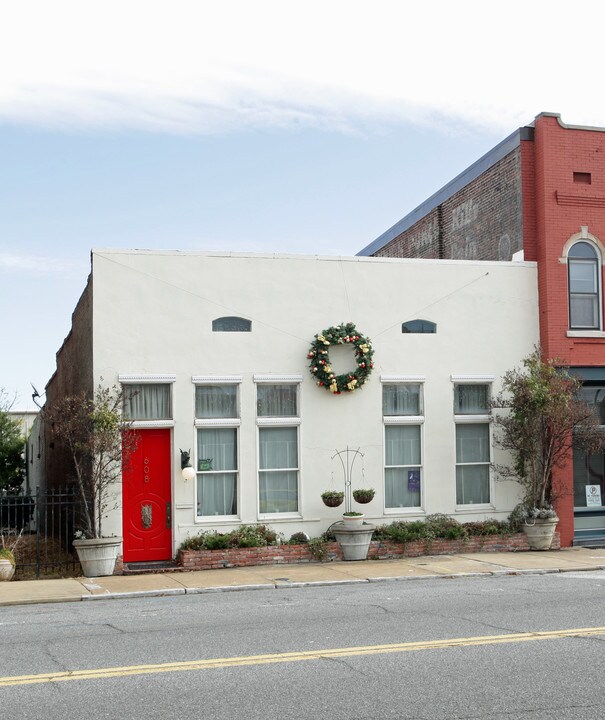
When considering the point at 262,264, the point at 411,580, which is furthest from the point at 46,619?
the point at 262,264

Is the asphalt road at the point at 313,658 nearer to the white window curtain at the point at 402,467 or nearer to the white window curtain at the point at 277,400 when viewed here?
the white window curtain at the point at 277,400

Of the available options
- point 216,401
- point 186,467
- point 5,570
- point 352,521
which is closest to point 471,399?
point 352,521

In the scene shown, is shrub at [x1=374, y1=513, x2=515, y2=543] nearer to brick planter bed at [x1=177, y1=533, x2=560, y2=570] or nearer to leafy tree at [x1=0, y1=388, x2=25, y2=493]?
brick planter bed at [x1=177, y1=533, x2=560, y2=570]

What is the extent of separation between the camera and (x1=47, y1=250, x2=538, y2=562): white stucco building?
1678 centimetres

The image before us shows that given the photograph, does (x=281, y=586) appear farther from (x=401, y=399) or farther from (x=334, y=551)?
(x=401, y=399)

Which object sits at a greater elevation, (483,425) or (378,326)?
(378,326)

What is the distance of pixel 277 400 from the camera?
1772cm

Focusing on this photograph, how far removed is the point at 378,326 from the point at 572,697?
11600mm

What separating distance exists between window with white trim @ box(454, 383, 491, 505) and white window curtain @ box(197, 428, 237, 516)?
14.9ft

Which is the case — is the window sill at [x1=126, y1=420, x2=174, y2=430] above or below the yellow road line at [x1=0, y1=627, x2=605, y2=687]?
above

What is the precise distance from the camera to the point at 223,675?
309 inches

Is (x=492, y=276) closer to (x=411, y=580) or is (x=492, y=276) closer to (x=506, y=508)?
(x=506, y=508)

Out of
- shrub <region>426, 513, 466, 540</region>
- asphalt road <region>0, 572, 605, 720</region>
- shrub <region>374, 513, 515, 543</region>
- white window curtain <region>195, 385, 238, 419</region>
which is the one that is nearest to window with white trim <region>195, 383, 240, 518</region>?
white window curtain <region>195, 385, 238, 419</region>

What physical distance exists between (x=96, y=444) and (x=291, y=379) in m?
3.87
